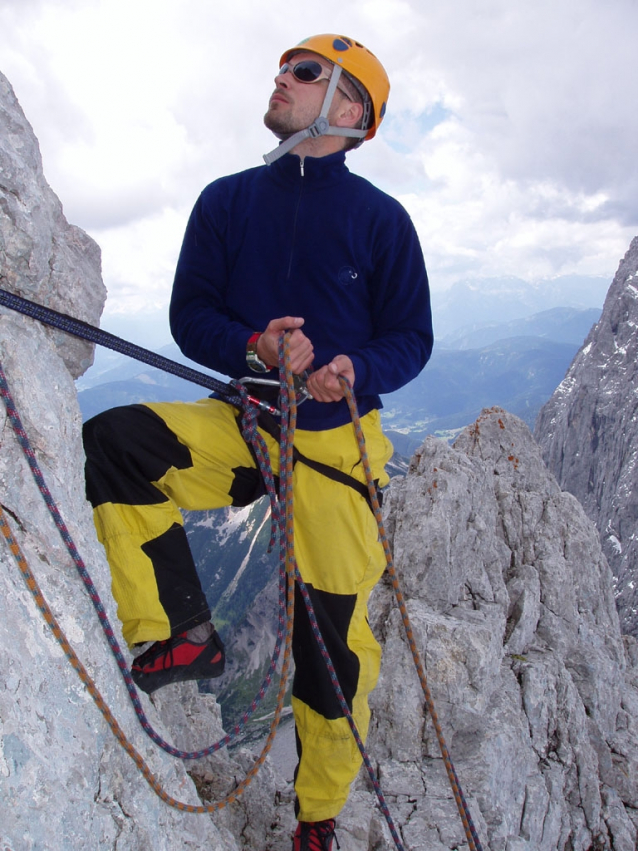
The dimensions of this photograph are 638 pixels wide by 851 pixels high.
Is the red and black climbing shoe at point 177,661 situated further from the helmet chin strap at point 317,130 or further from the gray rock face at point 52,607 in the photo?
the helmet chin strap at point 317,130

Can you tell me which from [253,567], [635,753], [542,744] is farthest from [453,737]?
[253,567]

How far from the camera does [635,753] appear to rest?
1104 centimetres

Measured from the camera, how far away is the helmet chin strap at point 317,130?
12.8 ft

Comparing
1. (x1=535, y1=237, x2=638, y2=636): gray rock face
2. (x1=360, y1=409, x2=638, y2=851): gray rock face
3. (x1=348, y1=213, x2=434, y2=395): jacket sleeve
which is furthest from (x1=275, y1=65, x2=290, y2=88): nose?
(x1=535, y1=237, x2=638, y2=636): gray rock face

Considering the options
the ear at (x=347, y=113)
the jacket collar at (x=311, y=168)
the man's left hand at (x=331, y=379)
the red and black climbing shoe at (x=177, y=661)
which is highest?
the ear at (x=347, y=113)

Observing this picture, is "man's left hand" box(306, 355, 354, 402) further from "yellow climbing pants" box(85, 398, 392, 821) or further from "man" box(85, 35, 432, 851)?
"yellow climbing pants" box(85, 398, 392, 821)

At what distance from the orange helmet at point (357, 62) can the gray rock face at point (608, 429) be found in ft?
335

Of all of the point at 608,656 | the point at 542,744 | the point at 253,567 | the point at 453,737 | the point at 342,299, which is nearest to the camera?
the point at 342,299

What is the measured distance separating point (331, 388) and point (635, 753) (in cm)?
1191

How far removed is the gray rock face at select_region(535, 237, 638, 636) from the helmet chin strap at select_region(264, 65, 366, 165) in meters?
102

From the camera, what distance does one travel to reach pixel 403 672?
7668 mm

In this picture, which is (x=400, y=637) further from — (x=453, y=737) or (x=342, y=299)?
(x=342, y=299)

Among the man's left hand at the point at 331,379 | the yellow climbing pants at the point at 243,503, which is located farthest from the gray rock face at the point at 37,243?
the man's left hand at the point at 331,379

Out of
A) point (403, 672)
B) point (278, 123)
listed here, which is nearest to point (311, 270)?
point (278, 123)
